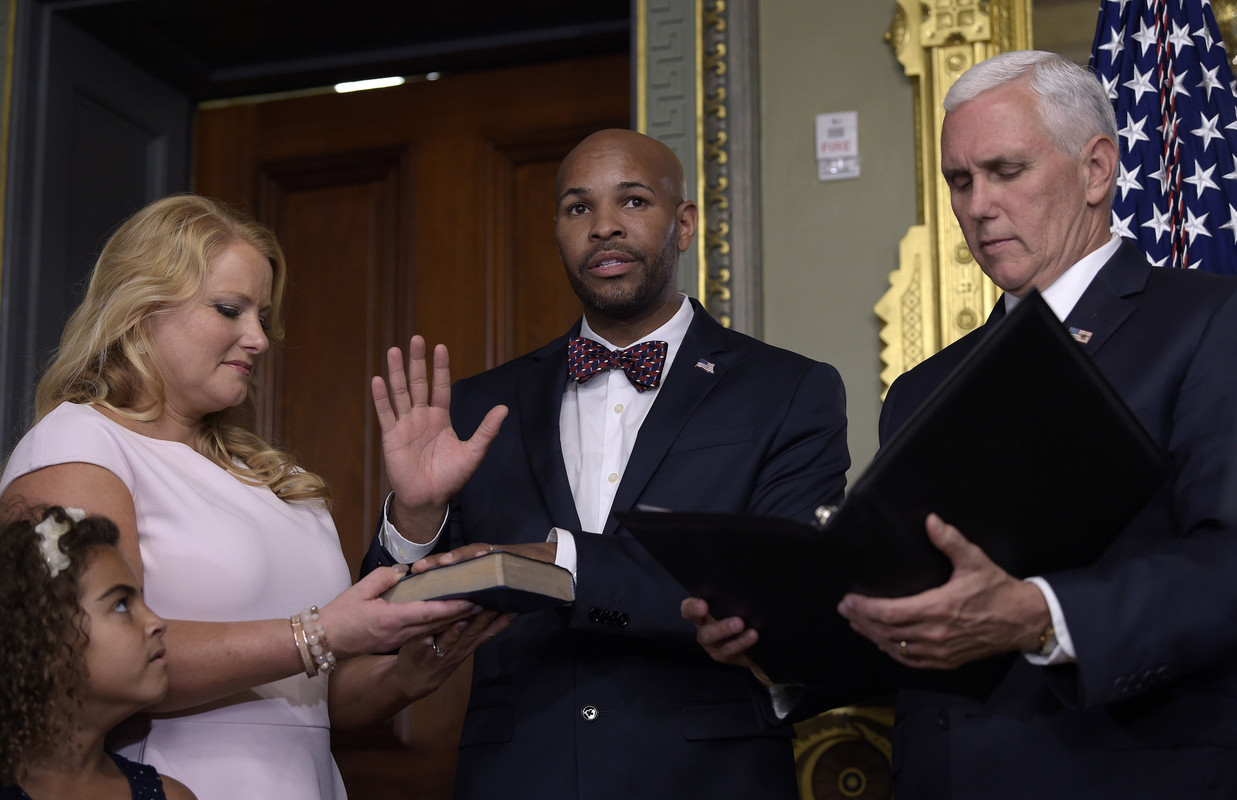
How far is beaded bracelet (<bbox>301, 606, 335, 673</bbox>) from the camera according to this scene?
187cm

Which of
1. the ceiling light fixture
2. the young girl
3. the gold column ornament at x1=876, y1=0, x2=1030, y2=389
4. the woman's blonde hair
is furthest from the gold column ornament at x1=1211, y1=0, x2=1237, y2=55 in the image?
the young girl

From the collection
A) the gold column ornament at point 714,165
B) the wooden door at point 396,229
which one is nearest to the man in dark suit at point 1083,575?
the gold column ornament at point 714,165

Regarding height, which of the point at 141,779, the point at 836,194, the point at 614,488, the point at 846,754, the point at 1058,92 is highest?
the point at 836,194

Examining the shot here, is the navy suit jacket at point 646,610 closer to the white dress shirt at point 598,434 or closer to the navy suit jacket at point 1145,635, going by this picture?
the white dress shirt at point 598,434

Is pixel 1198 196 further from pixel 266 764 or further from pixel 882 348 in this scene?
pixel 266 764

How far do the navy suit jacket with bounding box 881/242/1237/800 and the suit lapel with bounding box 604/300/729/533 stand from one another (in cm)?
59

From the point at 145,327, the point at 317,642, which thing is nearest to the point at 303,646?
the point at 317,642

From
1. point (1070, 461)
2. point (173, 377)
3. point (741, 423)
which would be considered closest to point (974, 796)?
point (1070, 461)

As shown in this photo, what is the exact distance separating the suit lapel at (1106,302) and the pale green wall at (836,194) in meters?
1.29

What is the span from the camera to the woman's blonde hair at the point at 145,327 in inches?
82.7

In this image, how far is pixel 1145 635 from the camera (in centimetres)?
145

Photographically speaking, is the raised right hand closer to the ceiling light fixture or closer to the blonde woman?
the blonde woman

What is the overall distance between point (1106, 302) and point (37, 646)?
1455mm

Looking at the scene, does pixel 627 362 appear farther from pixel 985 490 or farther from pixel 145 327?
pixel 985 490
